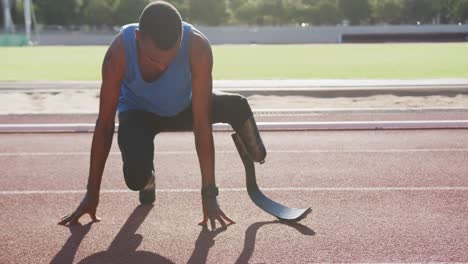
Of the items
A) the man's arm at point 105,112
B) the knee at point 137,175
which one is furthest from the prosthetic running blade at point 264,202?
the man's arm at point 105,112

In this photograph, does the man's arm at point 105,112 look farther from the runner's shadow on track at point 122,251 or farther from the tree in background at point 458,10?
the tree in background at point 458,10

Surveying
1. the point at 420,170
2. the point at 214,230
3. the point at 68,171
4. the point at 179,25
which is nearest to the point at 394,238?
the point at 214,230

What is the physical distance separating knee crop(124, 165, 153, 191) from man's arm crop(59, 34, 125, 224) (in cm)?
17

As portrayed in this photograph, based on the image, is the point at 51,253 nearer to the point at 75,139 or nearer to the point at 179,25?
the point at 179,25

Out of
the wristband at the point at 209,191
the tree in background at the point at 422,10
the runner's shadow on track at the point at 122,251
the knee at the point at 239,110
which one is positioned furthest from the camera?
the tree in background at the point at 422,10

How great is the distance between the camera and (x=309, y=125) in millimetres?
8570

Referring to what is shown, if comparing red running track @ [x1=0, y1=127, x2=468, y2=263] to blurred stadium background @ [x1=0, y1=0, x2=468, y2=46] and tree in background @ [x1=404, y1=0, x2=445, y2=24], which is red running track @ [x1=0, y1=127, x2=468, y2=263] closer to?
blurred stadium background @ [x1=0, y1=0, x2=468, y2=46]

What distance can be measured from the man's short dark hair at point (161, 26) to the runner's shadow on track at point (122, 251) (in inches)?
46.7

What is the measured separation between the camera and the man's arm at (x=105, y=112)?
3.64m

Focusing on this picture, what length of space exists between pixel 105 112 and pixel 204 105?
0.58m

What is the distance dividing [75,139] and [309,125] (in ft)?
10.1

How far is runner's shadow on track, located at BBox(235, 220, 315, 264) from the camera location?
11.8 feet

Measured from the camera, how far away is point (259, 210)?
15.1ft

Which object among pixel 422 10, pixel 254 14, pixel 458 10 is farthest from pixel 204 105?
pixel 254 14
